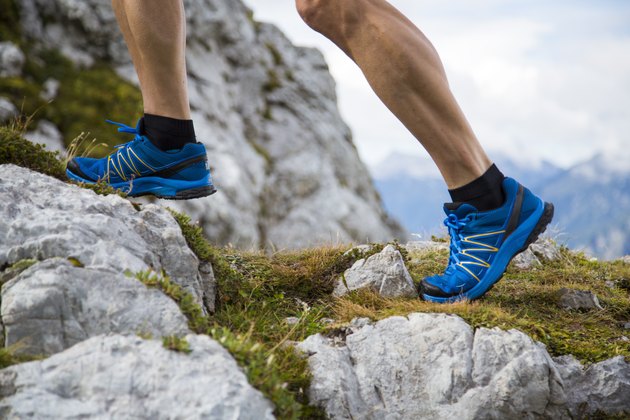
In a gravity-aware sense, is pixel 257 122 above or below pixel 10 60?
below

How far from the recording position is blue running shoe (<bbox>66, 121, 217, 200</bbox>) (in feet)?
15.5

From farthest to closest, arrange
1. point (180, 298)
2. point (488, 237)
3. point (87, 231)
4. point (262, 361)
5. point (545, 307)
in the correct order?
point (545, 307), point (488, 237), point (87, 231), point (180, 298), point (262, 361)

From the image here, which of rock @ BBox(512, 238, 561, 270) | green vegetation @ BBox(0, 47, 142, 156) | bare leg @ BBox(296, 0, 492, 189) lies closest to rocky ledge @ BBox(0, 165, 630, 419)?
bare leg @ BBox(296, 0, 492, 189)

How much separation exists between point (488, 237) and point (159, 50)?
9.99 feet

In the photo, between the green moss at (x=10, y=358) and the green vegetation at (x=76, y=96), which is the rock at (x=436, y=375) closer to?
the green moss at (x=10, y=358)

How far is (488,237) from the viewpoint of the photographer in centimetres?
441

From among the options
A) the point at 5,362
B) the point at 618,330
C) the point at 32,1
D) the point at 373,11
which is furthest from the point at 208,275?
the point at 32,1

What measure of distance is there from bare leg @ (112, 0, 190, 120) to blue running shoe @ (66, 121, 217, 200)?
0.31 metres

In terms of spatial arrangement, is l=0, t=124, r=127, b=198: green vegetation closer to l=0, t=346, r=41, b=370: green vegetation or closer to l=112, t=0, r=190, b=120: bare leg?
l=112, t=0, r=190, b=120: bare leg

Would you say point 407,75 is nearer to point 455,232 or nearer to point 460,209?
point 460,209

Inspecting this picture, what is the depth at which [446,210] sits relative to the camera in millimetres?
4516

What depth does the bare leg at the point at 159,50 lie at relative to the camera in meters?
4.49

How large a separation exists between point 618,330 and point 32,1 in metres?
A: 23.6

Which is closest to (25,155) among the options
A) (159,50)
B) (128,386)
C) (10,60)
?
(159,50)
